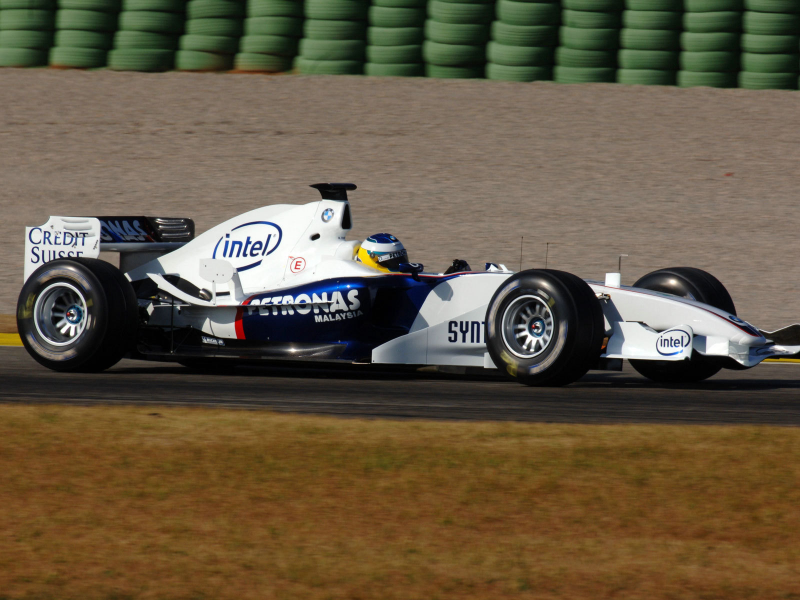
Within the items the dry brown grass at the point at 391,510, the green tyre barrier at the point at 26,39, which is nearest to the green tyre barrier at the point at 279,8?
the green tyre barrier at the point at 26,39

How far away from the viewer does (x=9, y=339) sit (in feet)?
38.3

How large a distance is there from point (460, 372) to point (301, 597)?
4913 millimetres

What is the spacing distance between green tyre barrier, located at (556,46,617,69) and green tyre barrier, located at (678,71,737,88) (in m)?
1.13

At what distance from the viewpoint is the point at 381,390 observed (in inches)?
334

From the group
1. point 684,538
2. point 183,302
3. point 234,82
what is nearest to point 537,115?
point 234,82

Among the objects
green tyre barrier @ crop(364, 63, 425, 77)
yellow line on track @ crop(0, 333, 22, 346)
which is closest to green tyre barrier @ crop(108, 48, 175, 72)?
green tyre barrier @ crop(364, 63, 425, 77)

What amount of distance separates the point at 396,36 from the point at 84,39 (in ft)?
17.2

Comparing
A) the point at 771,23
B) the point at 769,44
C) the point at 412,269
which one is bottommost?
the point at 412,269

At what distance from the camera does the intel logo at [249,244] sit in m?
9.51

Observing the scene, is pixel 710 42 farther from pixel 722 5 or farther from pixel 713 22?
pixel 722 5

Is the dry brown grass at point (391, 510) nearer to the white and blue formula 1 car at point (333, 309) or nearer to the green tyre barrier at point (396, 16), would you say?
the white and blue formula 1 car at point (333, 309)

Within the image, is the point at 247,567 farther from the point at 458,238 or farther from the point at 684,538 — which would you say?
the point at 458,238

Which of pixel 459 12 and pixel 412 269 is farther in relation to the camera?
pixel 459 12

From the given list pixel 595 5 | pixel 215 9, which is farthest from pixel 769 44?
pixel 215 9
